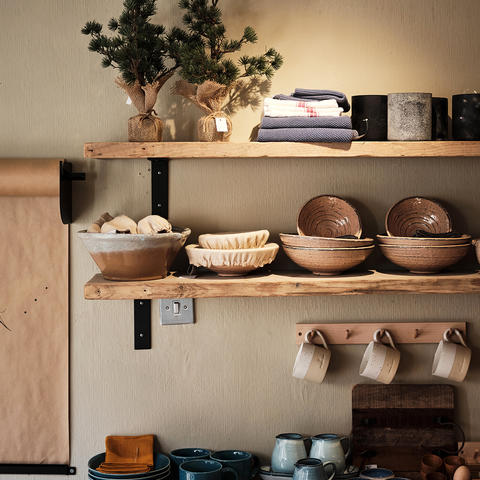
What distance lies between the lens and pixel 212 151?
6.20 feet

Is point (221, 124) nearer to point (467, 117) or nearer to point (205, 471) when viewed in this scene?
point (467, 117)

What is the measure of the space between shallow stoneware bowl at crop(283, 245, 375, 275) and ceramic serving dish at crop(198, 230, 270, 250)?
0.31ft

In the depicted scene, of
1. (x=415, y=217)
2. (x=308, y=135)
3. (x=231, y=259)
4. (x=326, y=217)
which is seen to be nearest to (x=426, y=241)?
(x=415, y=217)

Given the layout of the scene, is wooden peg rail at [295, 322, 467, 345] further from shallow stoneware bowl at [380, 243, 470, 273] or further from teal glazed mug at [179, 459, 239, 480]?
teal glazed mug at [179, 459, 239, 480]

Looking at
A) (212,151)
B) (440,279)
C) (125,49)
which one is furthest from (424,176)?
(125,49)

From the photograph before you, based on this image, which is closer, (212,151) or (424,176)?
(212,151)

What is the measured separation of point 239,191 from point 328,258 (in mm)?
385

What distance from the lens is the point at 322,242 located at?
1.92 metres

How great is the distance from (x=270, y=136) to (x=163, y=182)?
1.31ft

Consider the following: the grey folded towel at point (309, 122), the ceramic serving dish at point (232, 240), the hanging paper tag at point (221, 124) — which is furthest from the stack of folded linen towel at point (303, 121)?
the ceramic serving dish at point (232, 240)

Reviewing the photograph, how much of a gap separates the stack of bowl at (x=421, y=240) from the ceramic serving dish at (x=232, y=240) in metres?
0.36

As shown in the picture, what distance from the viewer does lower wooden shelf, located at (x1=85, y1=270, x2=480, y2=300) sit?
186 cm

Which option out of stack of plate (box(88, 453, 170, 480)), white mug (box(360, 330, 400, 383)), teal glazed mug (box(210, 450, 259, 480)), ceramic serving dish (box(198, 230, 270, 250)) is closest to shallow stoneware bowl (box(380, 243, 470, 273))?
white mug (box(360, 330, 400, 383))

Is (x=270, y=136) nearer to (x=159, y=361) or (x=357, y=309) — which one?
(x=357, y=309)
